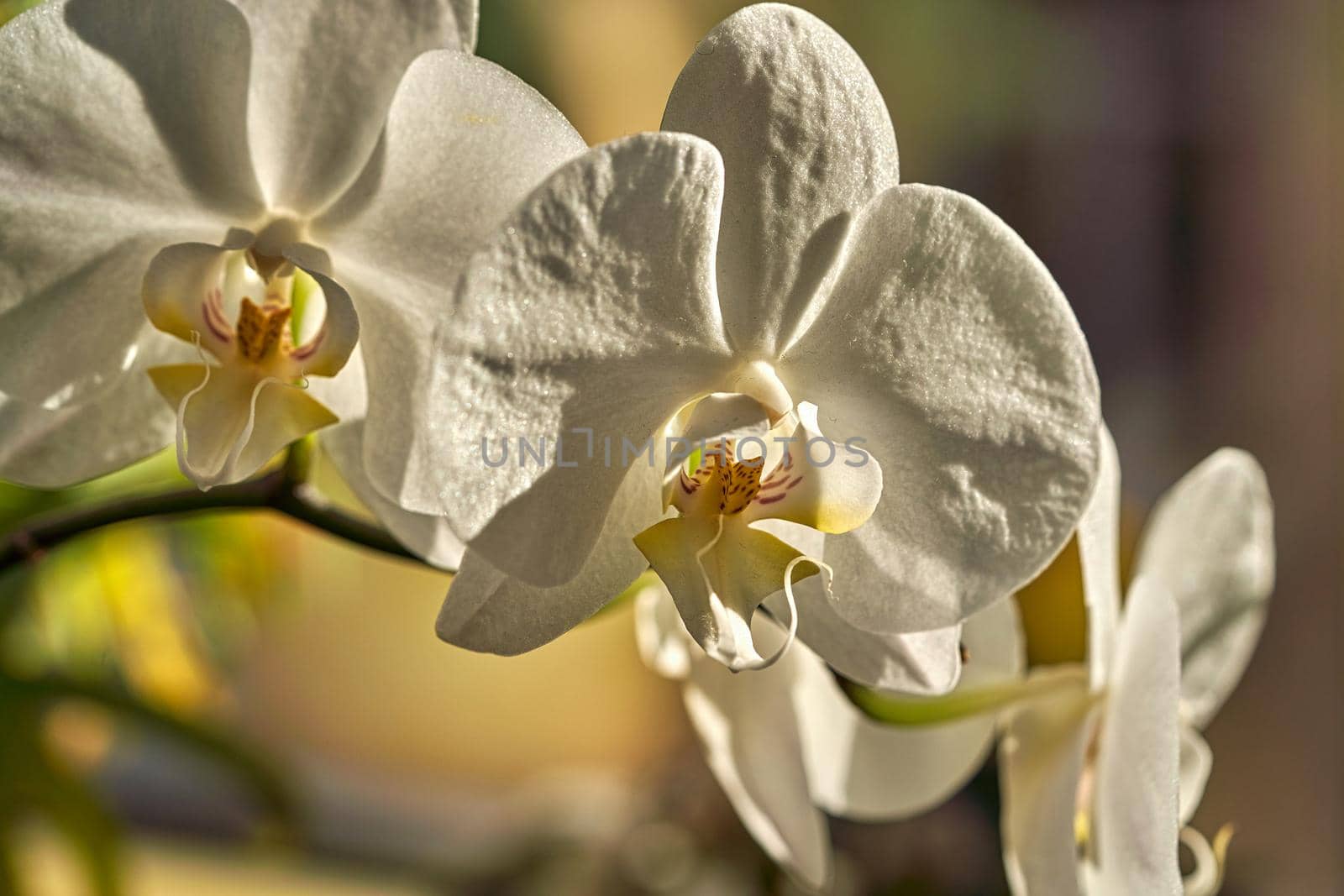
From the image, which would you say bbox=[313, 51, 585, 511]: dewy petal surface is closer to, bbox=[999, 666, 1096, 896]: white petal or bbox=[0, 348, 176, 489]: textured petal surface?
bbox=[0, 348, 176, 489]: textured petal surface

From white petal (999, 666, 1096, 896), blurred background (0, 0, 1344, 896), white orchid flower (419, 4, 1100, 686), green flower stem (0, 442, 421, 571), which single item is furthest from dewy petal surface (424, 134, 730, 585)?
blurred background (0, 0, 1344, 896)

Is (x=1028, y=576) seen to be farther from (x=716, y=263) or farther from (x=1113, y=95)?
(x=1113, y=95)

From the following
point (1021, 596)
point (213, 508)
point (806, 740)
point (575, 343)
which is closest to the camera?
point (575, 343)

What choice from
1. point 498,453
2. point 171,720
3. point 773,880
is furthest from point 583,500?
point 773,880

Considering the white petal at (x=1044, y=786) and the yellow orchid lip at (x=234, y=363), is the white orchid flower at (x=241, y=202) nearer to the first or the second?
the yellow orchid lip at (x=234, y=363)

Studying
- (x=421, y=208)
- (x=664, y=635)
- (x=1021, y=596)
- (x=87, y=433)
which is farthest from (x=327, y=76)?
(x=1021, y=596)

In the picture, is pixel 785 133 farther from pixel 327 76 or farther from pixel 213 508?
pixel 213 508
